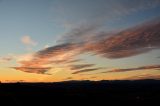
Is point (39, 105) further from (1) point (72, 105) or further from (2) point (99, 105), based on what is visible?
(2) point (99, 105)

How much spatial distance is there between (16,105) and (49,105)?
10.4 m

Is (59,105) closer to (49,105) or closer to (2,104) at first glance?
(49,105)

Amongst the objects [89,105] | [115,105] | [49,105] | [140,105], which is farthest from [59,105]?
[140,105]

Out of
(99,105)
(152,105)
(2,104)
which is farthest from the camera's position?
(99,105)

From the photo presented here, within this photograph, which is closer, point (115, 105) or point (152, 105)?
point (152, 105)

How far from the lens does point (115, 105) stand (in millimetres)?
76875

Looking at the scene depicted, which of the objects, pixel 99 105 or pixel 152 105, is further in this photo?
pixel 99 105

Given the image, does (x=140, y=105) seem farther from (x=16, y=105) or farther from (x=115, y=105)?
(x=16, y=105)

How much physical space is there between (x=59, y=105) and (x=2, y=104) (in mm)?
16103

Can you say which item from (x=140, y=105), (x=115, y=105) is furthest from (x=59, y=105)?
(x=140, y=105)

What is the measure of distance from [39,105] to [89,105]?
43.7 ft

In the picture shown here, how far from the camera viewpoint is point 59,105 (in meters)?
75.5

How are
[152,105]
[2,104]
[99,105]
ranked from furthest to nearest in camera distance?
[99,105] → [152,105] → [2,104]

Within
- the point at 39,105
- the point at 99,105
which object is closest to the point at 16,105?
the point at 39,105
